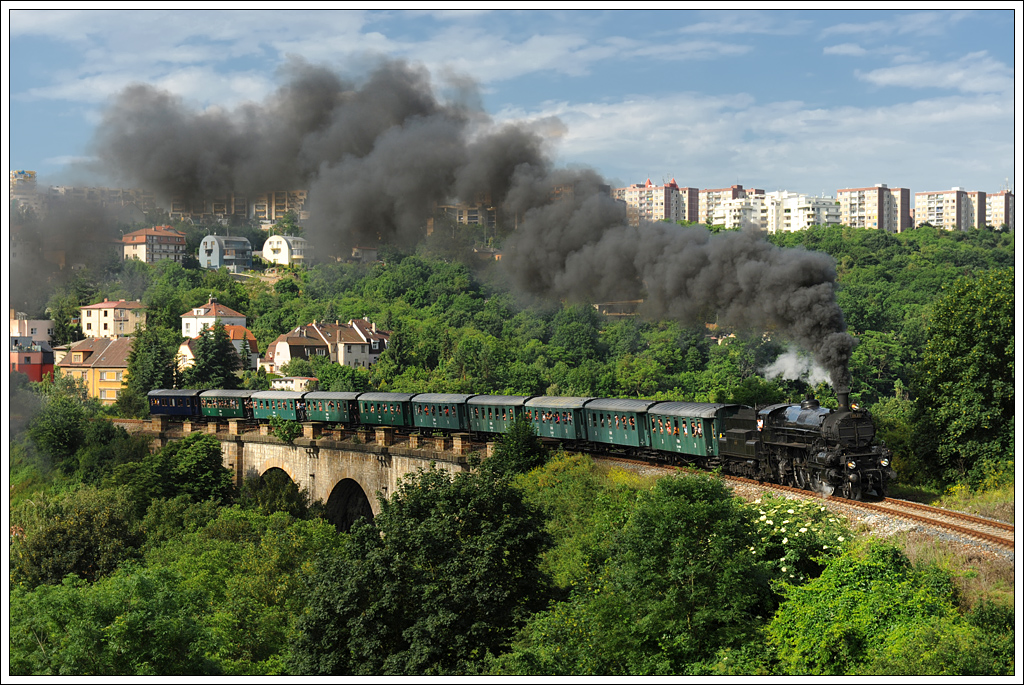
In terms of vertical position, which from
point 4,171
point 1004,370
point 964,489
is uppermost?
point 4,171

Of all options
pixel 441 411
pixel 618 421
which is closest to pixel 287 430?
pixel 441 411

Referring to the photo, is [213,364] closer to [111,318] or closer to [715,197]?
[111,318]

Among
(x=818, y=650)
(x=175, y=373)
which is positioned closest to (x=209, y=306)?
(x=175, y=373)

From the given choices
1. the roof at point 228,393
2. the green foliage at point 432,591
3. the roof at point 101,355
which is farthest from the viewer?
the roof at point 101,355

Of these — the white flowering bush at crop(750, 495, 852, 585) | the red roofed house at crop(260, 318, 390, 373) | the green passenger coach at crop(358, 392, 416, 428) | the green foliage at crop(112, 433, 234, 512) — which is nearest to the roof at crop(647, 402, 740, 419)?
the white flowering bush at crop(750, 495, 852, 585)

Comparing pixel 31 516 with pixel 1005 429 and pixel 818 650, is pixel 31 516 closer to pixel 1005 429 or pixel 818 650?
pixel 818 650

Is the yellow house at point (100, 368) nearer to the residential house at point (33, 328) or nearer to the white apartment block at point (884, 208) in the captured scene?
the residential house at point (33, 328)

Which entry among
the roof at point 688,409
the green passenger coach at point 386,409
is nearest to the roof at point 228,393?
the green passenger coach at point 386,409
